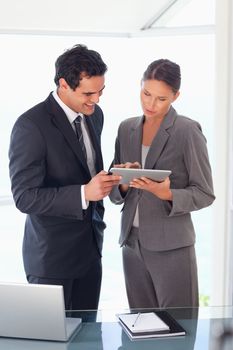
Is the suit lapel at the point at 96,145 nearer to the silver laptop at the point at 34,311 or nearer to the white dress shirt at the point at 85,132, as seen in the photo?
the white dress shirt at the point at 85,132

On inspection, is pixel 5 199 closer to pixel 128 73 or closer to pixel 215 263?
pixel 128 73

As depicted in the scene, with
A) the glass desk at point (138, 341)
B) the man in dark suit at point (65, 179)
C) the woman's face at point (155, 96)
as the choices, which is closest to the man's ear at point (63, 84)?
the man in dark suit at point (65, 179)

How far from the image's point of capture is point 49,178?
8.34ft

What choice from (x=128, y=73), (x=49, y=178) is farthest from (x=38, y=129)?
(x=128, y=73)

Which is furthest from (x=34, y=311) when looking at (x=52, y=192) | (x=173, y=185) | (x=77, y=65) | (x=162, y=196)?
(x=77, y=65)

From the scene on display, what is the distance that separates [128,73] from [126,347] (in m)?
2.92

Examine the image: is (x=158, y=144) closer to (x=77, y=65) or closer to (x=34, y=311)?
(x=77, y=65)

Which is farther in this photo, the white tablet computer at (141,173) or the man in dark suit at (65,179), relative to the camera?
the man in dark suit at (65,179)

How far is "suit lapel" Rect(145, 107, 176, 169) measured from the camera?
253 centimetres

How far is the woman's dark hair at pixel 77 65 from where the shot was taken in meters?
2.45

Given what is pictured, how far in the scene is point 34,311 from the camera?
6.21ft

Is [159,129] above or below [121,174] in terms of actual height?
above

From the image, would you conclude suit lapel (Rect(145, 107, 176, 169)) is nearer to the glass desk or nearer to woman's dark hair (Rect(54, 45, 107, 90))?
woman's dark hair (Rect(54, 45, 107, 90))

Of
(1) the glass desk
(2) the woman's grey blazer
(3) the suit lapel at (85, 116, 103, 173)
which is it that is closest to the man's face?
(3) the suit lapel at (85, 116, 103, 173)
